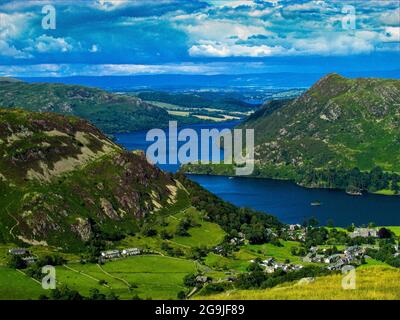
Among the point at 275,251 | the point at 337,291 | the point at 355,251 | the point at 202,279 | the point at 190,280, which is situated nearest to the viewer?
the point at 337,291

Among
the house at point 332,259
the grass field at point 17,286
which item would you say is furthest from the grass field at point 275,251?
the grass field at point 17,286

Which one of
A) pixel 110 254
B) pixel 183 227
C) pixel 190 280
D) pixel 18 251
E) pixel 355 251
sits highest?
pixel 183 227

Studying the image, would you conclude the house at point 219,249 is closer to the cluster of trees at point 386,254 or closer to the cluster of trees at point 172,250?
the cluster of trees at point 172,250

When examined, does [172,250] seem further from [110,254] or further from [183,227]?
[183,227]

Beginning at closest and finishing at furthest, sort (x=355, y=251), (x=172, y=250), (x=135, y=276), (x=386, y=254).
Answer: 1. (x=135, y=276)
2. (x=172, y=250)
3. (x=386, y=254)
4. (x=355, y=251)

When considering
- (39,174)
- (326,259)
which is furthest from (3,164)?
(326,259)

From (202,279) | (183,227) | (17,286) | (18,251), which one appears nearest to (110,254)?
(18,251)
